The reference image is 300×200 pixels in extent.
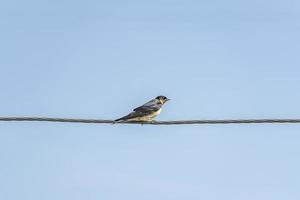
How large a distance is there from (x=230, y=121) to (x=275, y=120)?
0.84m

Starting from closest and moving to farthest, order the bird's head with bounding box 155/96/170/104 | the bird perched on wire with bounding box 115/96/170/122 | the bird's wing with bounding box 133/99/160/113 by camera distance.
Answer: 1. the bird perched on wire with bounding box 115/96/170/122
2. the bird's wing with bounding box 133/99/160/113
3. the bird's head with bounding box 155/96/170/104

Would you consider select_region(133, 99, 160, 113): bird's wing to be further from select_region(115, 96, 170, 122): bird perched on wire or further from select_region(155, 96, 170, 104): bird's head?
select_region(155, 96, 170, 104): bird's head

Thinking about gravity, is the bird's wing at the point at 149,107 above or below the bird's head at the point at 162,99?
below

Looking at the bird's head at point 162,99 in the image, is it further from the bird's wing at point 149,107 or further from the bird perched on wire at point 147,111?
the bird's wing at point 149,107

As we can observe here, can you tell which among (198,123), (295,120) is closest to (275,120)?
(295,120)

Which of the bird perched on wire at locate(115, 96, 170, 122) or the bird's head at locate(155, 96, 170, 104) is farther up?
the bird's head at locate(155, 96, 170, 104)

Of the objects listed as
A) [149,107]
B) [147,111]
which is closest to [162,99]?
[149,107]

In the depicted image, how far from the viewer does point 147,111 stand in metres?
25.2

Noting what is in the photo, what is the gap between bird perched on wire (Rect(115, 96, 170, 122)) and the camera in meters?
24.2

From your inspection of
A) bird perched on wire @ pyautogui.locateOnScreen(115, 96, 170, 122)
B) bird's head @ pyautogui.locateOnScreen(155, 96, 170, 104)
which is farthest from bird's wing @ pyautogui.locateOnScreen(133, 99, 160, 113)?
bird's head @ pyautogui.locateOnScreen(155, 96, 170, 104)

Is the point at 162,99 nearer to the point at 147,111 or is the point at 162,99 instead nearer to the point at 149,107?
the point at 149,107

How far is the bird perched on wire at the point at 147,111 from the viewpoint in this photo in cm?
2425

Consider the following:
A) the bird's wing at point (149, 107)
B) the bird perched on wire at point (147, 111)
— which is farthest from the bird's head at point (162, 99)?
the bird's wing at point (149, 107)

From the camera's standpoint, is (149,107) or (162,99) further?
(162,99)
